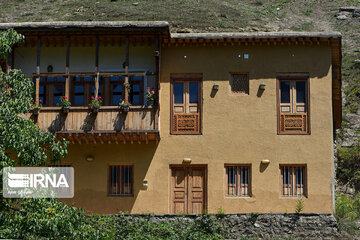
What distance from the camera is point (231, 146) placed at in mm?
22328

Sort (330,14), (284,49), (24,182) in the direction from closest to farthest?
(24,182) < (284,49) < (330,14)

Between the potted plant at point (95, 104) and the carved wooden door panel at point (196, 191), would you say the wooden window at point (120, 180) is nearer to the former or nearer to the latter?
the carved wooden door panel at point (196, 191)

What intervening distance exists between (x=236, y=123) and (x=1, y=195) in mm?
9591

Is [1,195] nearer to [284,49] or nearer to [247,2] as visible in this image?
[284,49]

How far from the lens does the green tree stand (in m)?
15.2

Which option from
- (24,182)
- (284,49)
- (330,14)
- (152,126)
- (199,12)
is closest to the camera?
(24,182)

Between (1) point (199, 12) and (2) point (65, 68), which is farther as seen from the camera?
(1) point (199, 12)

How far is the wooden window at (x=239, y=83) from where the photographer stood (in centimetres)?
2281

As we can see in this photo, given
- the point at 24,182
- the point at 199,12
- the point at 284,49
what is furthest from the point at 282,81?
the point at 199,12

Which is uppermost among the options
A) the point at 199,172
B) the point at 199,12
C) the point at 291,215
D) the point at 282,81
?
the point at 199,12

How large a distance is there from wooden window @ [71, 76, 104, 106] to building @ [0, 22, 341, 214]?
0.13 feet

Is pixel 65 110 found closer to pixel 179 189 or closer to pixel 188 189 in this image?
pixel 179 189

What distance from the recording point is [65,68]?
23062 mm

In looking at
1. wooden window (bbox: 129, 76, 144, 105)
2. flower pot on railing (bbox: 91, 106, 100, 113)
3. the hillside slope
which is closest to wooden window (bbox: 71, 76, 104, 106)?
wooden window (bbox: 129, 76, 144, 105)
